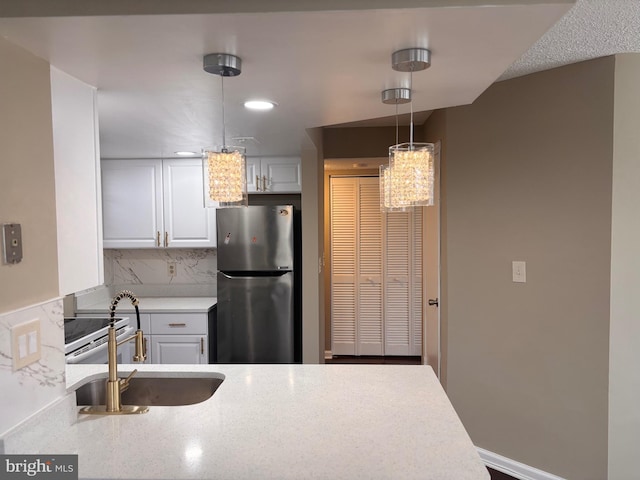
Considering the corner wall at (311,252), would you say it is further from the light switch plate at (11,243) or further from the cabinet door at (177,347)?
the light switch plate at (11,243)

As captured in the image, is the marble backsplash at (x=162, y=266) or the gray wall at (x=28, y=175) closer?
the gray wall at (x=28, y=175)

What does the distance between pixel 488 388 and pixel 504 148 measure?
4.68ft

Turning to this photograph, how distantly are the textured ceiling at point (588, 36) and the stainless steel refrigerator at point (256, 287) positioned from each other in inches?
79.8

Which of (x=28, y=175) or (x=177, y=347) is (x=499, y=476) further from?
(x=28, y=175)

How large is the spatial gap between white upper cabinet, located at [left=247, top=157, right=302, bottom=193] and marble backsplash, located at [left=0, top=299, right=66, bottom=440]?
2.48 meters

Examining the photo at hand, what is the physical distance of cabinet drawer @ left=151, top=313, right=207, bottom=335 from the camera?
360 cm

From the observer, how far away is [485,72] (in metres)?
1.49

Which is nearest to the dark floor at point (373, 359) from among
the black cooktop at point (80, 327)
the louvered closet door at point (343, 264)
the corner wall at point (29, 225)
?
the louvered closet door at point (343, 264)

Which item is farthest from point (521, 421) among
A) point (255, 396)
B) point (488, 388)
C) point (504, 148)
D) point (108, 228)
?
point (108, 228)

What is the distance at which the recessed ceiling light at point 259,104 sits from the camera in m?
1.86

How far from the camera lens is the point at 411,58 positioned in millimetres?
1280

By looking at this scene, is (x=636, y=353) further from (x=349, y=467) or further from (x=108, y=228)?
(x=108, y=228)

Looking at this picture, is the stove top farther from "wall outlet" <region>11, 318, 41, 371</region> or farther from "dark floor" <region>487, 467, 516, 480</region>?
"dark floor" <region>487, 467, 516, 480</region>

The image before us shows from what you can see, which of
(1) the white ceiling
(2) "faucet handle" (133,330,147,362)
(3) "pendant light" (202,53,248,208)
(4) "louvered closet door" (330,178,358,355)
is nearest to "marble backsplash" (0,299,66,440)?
(2) "faucet handle" (133,330,147,362)
